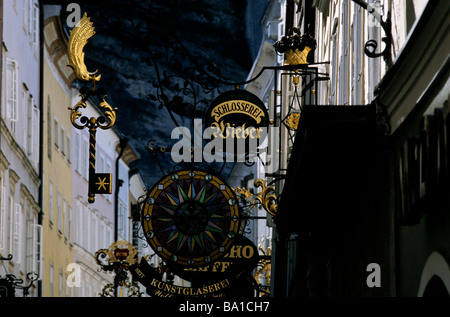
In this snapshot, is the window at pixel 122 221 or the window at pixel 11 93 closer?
the window at pixel 11 93

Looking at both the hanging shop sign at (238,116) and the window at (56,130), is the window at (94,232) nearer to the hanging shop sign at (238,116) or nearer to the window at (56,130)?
the window at (56,130)

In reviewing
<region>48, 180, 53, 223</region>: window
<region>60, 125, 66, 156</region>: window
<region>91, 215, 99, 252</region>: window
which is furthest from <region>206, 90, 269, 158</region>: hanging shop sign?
<region>91, 215, 99, 252</region>: window

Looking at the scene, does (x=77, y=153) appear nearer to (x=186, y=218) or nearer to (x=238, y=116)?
(x=238, y=116)

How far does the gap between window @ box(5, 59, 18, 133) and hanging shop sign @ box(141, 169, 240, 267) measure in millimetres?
15848

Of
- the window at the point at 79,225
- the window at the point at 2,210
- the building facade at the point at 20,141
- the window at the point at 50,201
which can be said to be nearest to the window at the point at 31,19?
the building facade at the point at 20,141

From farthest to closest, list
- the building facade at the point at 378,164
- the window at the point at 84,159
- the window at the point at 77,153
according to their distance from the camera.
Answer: the window at the point at 84,159 < the window at the point at 77,153 < the building facade at the point at 378,164

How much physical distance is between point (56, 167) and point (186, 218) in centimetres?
2537

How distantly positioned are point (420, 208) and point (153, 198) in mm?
7228

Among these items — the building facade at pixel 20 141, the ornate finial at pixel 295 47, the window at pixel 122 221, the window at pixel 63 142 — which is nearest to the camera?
the ornate finial at pixel 295 47

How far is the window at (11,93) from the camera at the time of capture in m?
29.4

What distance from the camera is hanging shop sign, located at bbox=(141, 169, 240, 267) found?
45.4 ft

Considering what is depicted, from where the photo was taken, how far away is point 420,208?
7102mm

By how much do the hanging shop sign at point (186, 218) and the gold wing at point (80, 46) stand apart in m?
1.53
